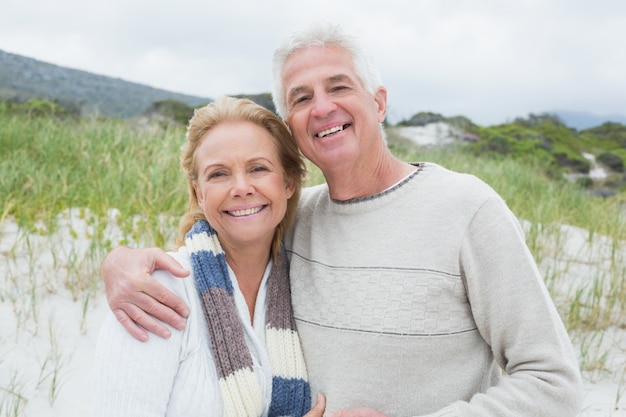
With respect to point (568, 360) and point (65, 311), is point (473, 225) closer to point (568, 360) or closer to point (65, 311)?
point (568, 360)

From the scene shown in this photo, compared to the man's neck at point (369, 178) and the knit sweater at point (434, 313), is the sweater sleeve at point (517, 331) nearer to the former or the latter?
Result: the knit sweater at point (434, 313)

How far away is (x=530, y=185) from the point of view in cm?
857

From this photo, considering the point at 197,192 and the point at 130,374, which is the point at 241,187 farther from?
the point at 130,374

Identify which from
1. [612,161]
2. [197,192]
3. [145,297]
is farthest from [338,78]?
[612,161]

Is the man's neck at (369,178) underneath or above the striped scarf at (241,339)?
above

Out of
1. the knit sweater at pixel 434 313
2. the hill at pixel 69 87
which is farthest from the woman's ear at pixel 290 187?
the hill at pixel 69 87

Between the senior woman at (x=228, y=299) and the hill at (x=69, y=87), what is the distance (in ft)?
36.7

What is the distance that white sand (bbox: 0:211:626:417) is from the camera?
347 cm

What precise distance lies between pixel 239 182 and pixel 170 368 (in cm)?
63

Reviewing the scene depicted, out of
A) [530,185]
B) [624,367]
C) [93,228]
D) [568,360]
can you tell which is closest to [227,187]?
[568,360]

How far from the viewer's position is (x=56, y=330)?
389cm

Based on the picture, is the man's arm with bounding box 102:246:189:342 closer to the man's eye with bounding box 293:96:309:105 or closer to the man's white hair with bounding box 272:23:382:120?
the man's eye with bounding box 293:96:309:105

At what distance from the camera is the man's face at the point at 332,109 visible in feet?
7.82

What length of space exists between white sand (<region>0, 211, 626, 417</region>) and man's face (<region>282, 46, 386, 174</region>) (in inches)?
74.2
